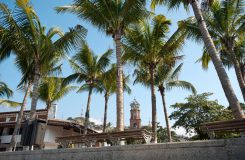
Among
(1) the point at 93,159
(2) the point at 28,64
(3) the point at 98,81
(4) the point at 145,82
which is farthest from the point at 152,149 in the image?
(3) the point at 98,81

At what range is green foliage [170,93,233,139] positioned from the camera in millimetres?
25594

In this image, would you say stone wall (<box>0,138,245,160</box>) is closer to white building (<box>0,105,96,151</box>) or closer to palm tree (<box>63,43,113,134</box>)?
palm tree (<box>63,43,113,134</box>)

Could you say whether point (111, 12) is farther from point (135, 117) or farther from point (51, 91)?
point (135, 117)

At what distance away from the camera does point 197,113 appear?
26.8 meters

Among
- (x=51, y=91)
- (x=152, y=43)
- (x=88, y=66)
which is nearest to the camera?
(x=152, y=43)

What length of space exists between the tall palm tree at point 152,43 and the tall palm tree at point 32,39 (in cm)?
390

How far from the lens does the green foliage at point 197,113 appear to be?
2559 cm

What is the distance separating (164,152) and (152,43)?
9.84m

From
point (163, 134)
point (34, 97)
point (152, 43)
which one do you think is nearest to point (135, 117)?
point (163, 134)

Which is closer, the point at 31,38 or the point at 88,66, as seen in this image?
the point at 31,38

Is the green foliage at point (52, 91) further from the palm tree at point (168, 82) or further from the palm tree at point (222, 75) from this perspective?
the palm tree at point (222, 75)

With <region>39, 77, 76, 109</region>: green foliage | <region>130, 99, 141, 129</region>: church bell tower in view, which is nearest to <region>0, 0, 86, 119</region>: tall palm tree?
<region>39, 77, 76, 109</region>: green foliage

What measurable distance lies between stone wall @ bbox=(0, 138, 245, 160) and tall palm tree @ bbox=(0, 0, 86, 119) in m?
3.62

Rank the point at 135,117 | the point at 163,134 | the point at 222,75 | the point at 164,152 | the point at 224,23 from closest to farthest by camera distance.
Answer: the point at 164,152
the point at 222,75
the point at 224,23
the point at 163,134
the point at 135,117
